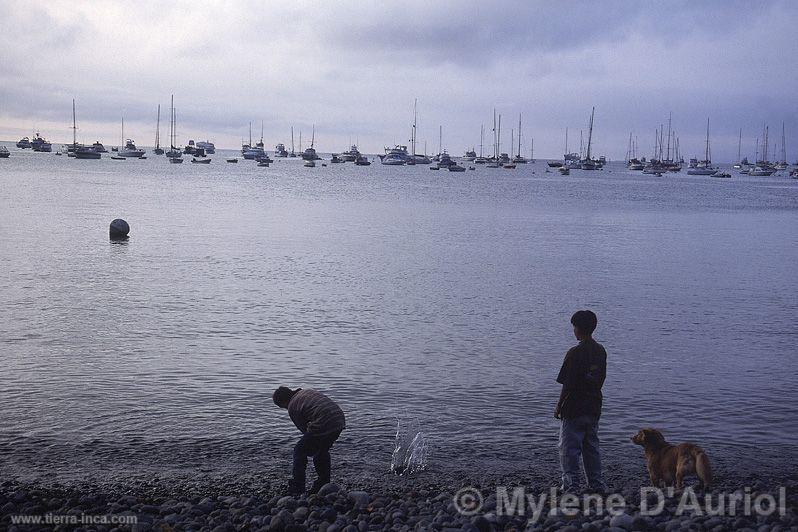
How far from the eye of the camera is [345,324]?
70.9 ft

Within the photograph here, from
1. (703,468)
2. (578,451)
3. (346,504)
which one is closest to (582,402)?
(578,451)

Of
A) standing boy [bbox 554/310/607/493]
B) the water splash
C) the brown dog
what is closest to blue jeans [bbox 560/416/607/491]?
standing boy [bbox 554/310/607/493]

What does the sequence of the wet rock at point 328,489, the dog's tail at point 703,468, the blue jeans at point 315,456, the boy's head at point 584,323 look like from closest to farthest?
the boy's head at point 584,323
the dog's tail at point 703,468
the wet rock at point 328,489
the blue jeans at point 315,456

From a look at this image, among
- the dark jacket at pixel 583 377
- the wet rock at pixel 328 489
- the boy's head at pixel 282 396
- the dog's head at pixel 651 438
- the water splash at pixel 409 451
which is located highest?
the dark jacket at pixel 583 377

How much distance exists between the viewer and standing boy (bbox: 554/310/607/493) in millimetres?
9039

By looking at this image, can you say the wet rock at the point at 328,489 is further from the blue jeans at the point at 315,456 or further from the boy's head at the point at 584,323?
the boy's head at the point at 584,323

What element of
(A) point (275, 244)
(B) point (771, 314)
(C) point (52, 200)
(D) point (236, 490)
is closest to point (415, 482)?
(D) point (236, 490)

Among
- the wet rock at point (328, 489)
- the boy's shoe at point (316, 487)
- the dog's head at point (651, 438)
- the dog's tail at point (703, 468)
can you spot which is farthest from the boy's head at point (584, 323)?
the boy's shoe at point (316, 487)

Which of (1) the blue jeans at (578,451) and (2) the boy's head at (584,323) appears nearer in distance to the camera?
(2) the boy's head at (584,323)

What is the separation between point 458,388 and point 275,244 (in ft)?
88.2

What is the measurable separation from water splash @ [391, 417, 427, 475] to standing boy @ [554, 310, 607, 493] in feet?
8.52

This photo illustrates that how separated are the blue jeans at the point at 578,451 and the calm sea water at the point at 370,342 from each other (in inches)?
94.8

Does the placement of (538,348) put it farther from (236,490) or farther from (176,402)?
(236,490)

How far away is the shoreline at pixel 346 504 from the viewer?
27.0 ft
